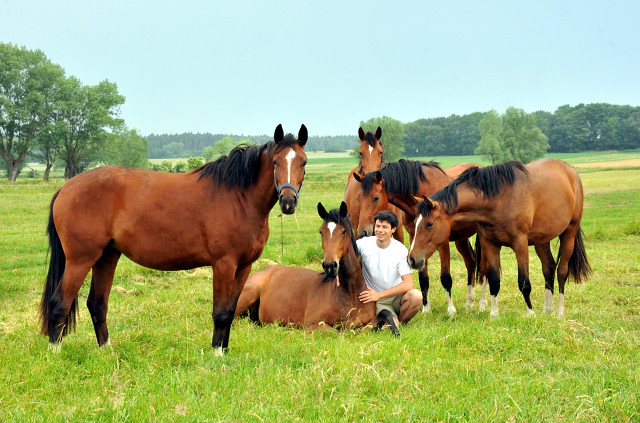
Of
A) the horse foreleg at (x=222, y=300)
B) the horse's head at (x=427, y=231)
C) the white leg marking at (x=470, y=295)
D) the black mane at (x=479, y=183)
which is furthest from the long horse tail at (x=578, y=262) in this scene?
the horse foreleg at (x=222, y=300)

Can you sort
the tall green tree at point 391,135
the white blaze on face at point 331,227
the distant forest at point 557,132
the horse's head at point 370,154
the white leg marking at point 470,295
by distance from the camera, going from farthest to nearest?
the distant forest at point 557,132 < the tall green tree at point 391,135 < the horse's head at point 370,154 < the white leg marking at point 470,295 < the white blaze on face at point 331,227

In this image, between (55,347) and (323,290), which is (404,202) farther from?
(55,347)

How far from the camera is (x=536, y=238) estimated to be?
697 cm

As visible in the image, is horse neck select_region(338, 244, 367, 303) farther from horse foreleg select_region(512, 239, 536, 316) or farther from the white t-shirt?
horse foreleg select_region(512, 239, 536, 316)

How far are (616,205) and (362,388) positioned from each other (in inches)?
897

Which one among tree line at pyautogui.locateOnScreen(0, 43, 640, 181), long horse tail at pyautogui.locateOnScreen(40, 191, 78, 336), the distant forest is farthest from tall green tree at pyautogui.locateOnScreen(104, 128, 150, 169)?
long horse tail at pyautogui.locateOnScreen(40, 191, 78, 336)

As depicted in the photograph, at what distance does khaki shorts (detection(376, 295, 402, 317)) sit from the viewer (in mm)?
5906

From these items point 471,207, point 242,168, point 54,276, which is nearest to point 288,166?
point 242,168

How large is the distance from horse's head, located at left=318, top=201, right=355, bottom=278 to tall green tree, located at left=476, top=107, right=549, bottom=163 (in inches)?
2694

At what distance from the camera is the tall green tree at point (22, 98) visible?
48.7 m

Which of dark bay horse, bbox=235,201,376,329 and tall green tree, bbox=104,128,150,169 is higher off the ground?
tall green tree, bbox=104,128,150,169

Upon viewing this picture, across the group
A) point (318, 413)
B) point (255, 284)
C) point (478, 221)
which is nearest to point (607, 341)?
point (478, 221)

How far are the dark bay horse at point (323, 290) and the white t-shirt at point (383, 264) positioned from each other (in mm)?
169

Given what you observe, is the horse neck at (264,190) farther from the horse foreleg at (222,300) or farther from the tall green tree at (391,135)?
the tall green tree at (391,135)
